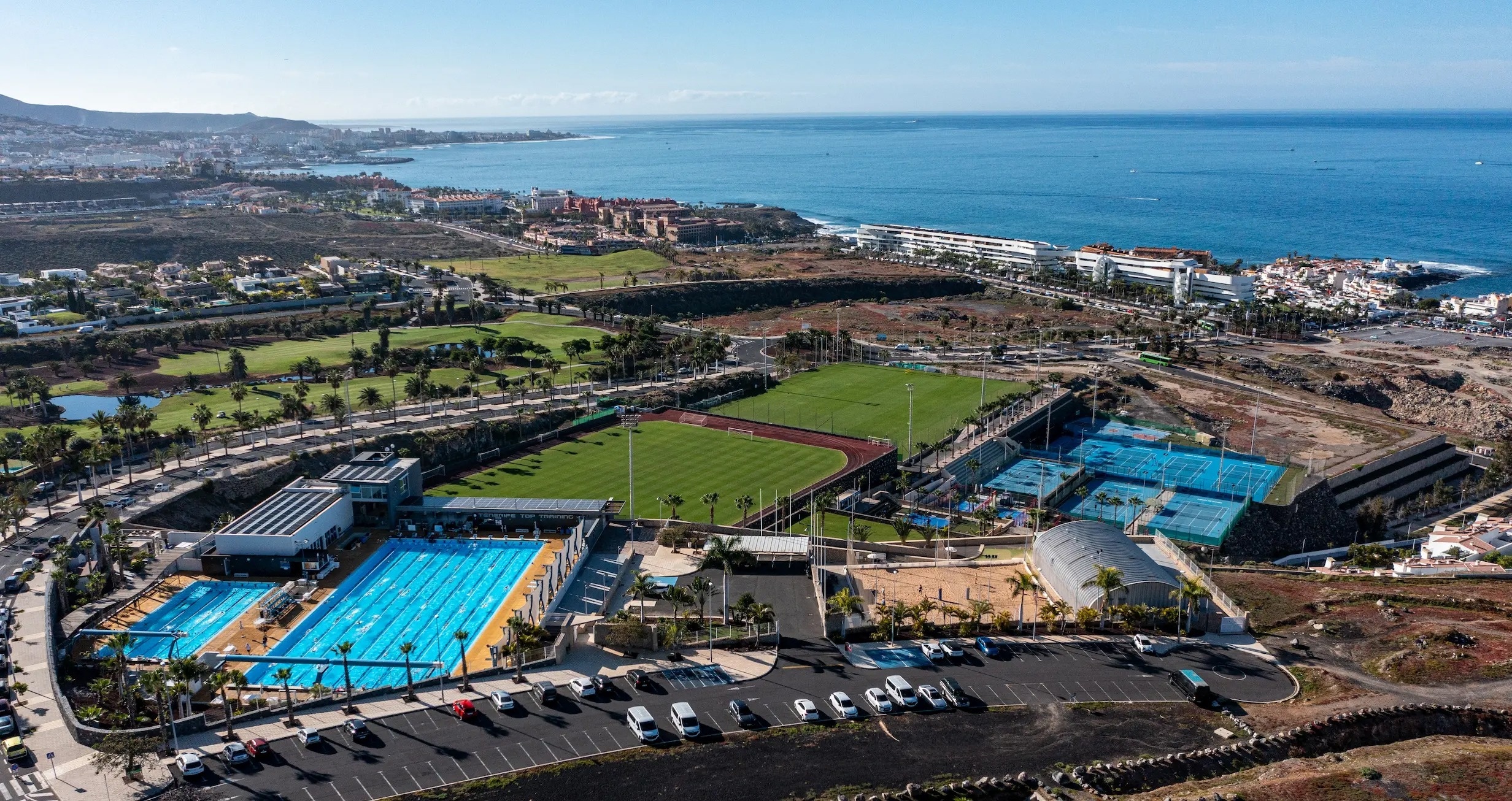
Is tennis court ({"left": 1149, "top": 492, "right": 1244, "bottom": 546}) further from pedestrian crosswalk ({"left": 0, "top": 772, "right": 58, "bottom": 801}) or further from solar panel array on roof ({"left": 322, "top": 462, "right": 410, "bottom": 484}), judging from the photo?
pedestrian crosswalk ({"left": 0, "top": 772, "right": 58, "bottom": 801})

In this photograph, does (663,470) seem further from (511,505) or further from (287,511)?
(287,511)

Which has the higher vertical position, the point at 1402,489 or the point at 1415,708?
the point at 1415,708

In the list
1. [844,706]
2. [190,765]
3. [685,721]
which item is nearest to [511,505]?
[685,721]

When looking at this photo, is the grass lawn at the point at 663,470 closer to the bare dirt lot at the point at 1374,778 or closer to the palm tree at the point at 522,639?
the palm tree at the point at 522,639

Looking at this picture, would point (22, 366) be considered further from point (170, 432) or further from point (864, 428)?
point (864, 428)

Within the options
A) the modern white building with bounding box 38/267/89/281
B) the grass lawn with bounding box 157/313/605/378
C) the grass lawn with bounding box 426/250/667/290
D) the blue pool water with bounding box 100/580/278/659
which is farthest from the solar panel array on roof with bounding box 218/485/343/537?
the modern white building with bounding box 38/267/89/281

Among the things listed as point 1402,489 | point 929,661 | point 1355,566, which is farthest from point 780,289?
point 929,661
